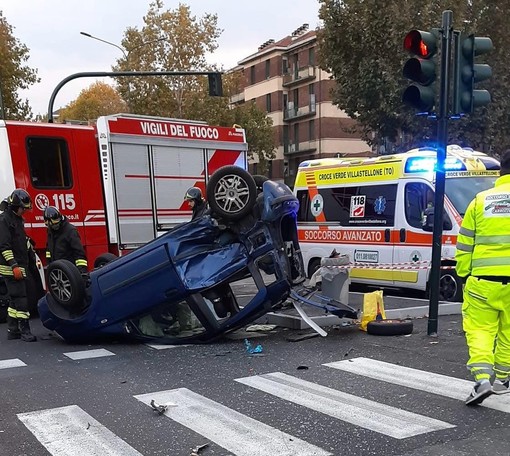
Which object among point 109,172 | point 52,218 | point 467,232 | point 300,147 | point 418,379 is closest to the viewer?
point 467,232

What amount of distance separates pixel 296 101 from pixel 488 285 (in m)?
48.8

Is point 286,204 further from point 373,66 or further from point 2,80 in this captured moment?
point 2,80

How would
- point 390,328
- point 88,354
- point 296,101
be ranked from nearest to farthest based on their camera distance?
point 88,354 → point 390,328 → point 296,101

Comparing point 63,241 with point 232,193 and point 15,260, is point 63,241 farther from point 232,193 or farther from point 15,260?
point 232,193

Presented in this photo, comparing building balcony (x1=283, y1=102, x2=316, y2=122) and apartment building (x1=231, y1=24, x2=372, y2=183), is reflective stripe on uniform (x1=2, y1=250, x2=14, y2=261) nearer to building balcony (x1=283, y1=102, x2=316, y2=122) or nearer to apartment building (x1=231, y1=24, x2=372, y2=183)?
apartment building (x1=231, y1=24, x2=372, y2=183)

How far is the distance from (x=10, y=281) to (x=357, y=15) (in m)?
15.2

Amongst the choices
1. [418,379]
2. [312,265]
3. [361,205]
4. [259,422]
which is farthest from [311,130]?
[259,422]

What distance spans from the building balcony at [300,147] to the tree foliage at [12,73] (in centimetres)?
2700

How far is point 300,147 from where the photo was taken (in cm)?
5112

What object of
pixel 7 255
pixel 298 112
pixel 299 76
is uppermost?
pixel 299 76

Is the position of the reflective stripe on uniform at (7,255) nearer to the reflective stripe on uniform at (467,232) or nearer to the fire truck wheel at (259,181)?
the fire truck wheel at (259,181)

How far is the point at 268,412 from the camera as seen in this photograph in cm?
447

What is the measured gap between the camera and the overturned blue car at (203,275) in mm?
6527

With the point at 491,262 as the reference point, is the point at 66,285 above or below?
below
